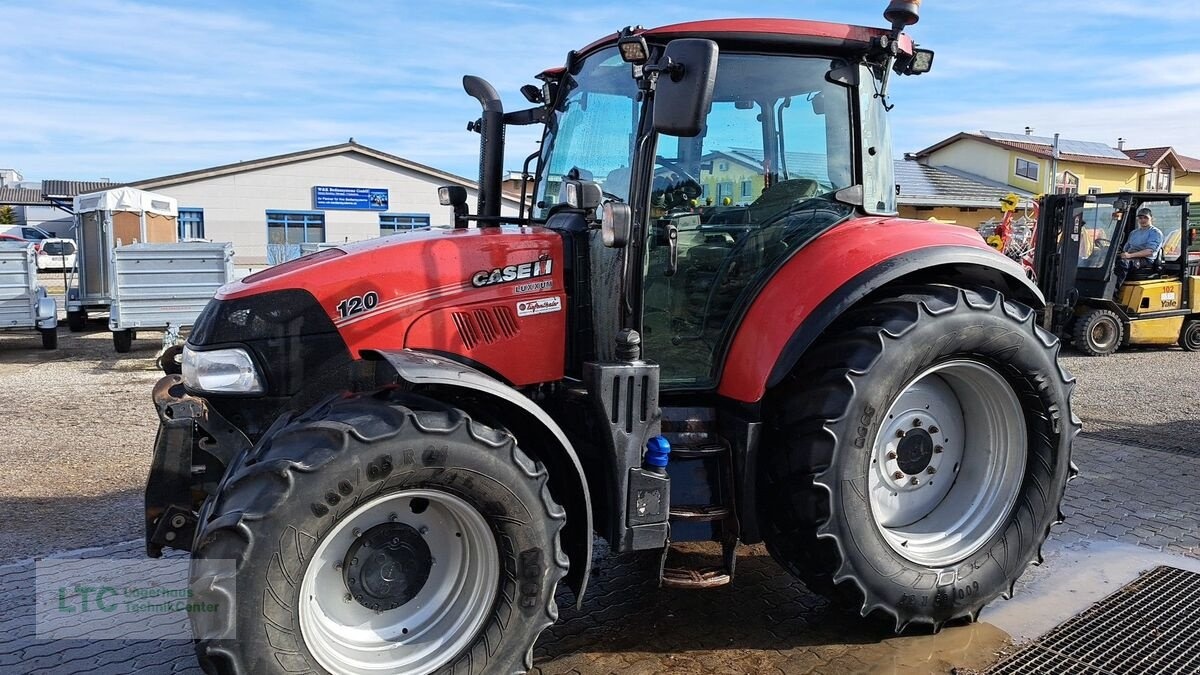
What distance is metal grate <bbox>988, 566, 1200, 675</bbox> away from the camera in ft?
11.0

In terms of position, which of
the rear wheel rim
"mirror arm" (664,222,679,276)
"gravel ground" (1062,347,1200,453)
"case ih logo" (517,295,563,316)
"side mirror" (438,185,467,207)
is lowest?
"gravel ground" (1062,347,1200,453)

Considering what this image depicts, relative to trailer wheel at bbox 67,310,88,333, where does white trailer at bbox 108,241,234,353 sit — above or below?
above

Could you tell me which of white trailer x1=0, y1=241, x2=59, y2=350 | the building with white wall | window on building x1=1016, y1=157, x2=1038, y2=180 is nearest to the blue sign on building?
the building with white wall

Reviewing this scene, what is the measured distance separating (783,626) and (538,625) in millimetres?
1217

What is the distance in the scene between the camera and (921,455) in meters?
3.84

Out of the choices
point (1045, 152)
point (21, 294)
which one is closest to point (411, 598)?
point (21, 294)

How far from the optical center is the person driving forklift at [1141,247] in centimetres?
1206

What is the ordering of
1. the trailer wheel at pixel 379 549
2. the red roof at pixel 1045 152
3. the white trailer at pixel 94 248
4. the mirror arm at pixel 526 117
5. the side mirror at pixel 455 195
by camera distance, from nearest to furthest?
the trailer wheel at pixel 379 549 < the mirror arm at pixel 526 117 < the side mirror at pixel 455 195 < the white trailer at pixel 94 248 < the red roof at pixel 1045 152

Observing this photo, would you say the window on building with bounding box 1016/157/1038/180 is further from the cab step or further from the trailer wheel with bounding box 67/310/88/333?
the cab step

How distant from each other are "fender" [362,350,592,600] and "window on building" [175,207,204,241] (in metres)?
29.8

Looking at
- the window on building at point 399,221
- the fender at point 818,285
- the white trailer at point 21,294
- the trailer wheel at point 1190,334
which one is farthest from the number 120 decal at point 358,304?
the window on building at point 399,221

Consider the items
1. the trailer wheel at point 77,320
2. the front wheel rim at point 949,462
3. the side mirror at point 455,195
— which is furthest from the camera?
the trailer wheel at point 77,320

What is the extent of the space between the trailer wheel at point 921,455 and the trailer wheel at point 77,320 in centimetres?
1461

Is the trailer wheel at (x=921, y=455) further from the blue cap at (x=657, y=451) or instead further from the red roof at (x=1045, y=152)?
the red roof at (x=1045, y=152)
